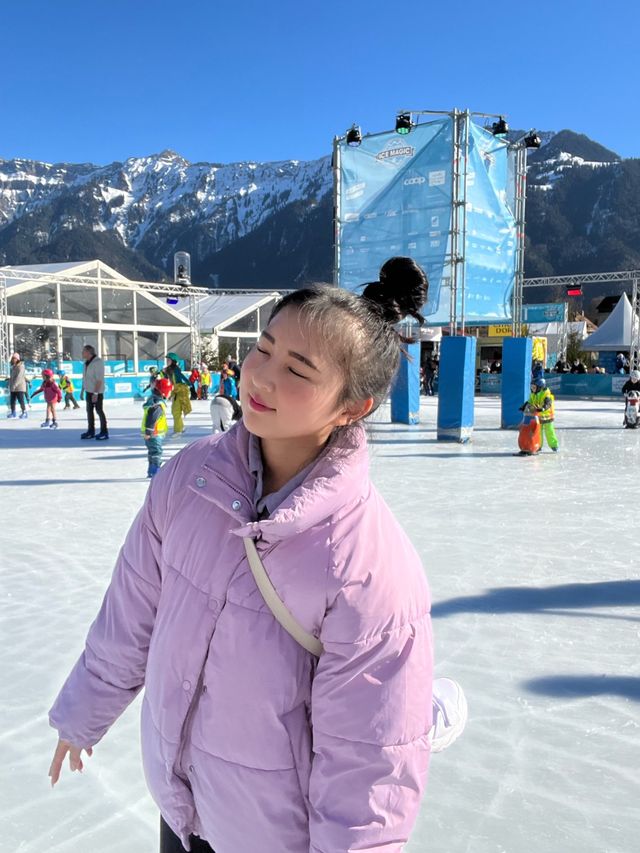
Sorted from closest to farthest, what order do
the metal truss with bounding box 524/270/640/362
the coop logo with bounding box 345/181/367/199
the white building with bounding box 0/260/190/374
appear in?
the coop logo with bounding box 345/181/367/199
the metal truss with bounding box 524/270/640/362
the white building with bounding box 0/260/190/374

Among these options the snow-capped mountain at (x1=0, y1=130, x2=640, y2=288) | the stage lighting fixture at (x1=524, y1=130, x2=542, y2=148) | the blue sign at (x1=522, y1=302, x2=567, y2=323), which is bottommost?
the blue sign at (x1=522, y1=302, x2=567, y2=323)

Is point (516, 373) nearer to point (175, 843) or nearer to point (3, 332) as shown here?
point (175, 843)

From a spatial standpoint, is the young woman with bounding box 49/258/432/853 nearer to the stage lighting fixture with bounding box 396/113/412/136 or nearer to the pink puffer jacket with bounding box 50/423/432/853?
the pink puffer jacket with bounding box 50/423/432/853

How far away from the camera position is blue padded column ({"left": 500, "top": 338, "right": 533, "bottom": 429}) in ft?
37.6

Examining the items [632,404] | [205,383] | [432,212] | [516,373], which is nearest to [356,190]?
[432,212]

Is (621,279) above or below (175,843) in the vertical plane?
above

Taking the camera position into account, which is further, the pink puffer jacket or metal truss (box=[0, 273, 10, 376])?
metal truss (box=[0, 273, 10, 376])

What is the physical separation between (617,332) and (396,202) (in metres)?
16.1

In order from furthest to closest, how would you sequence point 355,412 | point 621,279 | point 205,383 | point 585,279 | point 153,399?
point 585,279 < point 621,279 < point 205,383 < point 153,399 < point 355,412

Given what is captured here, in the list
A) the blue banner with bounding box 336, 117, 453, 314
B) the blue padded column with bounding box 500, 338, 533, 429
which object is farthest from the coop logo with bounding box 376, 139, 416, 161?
the blue padded column with bounding box 500, 338, 533, 429

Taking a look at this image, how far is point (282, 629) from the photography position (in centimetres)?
94

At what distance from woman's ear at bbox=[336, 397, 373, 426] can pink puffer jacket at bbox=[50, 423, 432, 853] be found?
26mm

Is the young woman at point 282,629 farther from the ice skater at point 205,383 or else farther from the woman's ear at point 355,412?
the ice skater at point 205,383

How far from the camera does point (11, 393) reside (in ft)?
45.0
